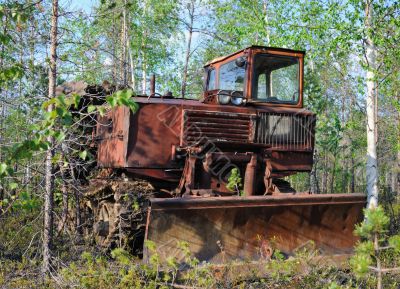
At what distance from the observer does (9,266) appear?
6.02 metres

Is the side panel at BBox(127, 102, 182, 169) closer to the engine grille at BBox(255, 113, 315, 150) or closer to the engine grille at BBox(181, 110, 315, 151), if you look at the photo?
the engine grille at BBox(181, 110, 315, 151)

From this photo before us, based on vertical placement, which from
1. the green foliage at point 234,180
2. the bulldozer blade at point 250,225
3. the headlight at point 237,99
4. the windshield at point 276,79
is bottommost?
the bulldozer blade at point 250,225

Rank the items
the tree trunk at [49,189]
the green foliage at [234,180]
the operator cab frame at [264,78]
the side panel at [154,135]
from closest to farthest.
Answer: the tree trunk at [49,189] → the green foliage at [234,180] → the side panel at [154,135] → the operator cab frame at [264,78]

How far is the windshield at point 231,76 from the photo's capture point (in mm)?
7357

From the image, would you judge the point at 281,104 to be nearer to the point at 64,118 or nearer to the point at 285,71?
the point at 285,71

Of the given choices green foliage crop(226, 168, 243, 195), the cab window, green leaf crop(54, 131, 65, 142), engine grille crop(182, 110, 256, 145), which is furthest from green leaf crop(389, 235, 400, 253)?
the cab window

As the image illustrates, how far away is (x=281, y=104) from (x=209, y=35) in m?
15.3

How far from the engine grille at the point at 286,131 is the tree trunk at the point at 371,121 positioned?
3.69 meters

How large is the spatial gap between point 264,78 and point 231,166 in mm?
1506

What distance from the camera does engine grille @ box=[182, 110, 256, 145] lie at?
6621 millimetres

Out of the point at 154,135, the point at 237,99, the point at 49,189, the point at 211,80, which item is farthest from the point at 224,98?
the point at 49,189

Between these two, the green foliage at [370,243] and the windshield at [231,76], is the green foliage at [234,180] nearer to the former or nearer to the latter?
the windshield at [231,76]

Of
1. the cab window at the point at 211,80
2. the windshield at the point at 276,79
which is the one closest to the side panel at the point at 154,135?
the windshield at the point at 276,79

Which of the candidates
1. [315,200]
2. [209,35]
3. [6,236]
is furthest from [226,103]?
[209,35]
